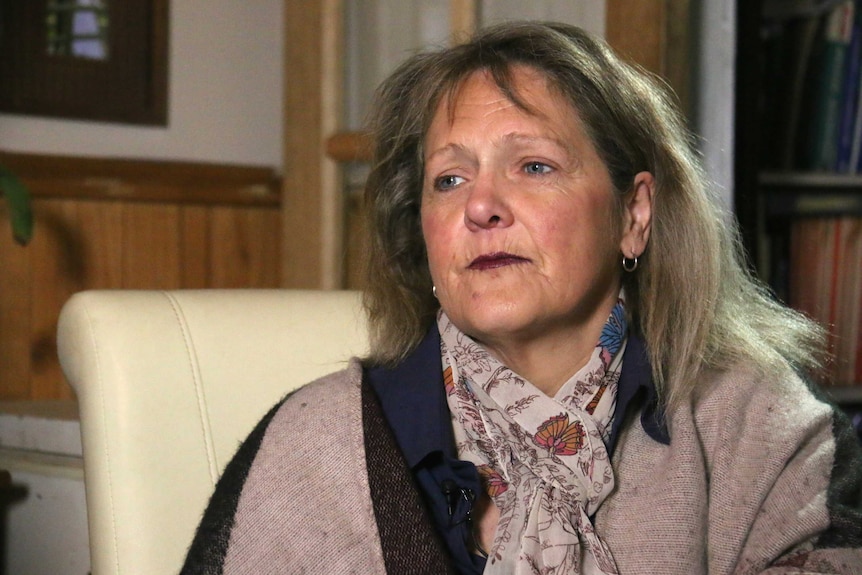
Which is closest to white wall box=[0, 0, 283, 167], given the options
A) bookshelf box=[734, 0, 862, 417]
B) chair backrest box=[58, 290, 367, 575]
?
chair backrest box=[58, 290, 367, 575]

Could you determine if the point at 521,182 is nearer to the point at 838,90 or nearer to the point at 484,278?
the point at 484,278

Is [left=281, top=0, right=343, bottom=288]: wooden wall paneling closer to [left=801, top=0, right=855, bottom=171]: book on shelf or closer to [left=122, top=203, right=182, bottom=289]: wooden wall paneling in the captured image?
[left=122, top=203, right=182, bottom=289]: wooden wall paneling

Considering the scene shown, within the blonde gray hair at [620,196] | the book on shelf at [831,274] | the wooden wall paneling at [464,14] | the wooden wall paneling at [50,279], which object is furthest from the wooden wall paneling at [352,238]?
the book on shelf at [831,274]

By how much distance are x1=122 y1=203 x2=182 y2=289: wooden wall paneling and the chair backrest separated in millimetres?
931

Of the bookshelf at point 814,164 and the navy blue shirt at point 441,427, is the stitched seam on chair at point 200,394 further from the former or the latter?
the bookshelf at point 814,164

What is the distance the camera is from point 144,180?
231 centimetres

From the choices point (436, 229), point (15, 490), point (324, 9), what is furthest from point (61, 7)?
point (436, 229)

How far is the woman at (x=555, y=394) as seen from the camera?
1.16m

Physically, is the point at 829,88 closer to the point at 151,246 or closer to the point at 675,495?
the point at 675,495

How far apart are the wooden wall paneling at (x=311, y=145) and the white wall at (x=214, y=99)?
0.10 m

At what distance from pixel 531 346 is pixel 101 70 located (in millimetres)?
1414

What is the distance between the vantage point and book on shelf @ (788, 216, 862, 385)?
216 cm

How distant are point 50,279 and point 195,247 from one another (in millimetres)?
345

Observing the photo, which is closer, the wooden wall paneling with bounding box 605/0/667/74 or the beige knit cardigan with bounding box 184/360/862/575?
the beige knit cardigan with bounding box 184/360/862/575
